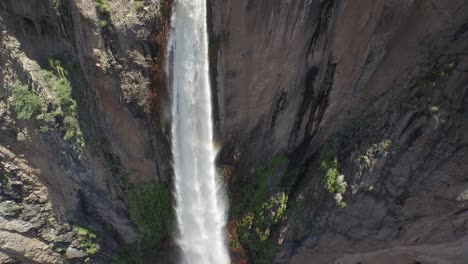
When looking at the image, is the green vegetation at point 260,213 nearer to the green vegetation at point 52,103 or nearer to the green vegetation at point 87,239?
the green vegetation at point 87,239

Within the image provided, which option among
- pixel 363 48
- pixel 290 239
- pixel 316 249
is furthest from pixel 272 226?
pixel 363 48

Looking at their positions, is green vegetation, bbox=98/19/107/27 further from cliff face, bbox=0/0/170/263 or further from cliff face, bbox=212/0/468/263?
cliff face, bbox=212/0/468/263

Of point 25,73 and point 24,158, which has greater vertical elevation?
point 25,73

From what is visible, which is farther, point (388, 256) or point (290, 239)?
point (290, 239)

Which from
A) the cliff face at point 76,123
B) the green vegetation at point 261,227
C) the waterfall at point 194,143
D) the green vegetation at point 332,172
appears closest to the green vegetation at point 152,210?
the cliff face at point 76,123

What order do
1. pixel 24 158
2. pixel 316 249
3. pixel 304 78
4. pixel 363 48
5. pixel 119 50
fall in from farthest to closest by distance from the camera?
pixel 316 249
pixel 24 158
pixel 304 78
pixel 363 48
pixel 119 50

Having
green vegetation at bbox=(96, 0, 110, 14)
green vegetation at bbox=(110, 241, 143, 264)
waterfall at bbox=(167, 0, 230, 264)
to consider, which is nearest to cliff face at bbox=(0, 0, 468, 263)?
green vegetation at bbox=(96, 0, 110, 14)

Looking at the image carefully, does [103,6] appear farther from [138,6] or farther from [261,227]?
[261,227]

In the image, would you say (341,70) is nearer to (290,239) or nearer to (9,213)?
(290,239)
